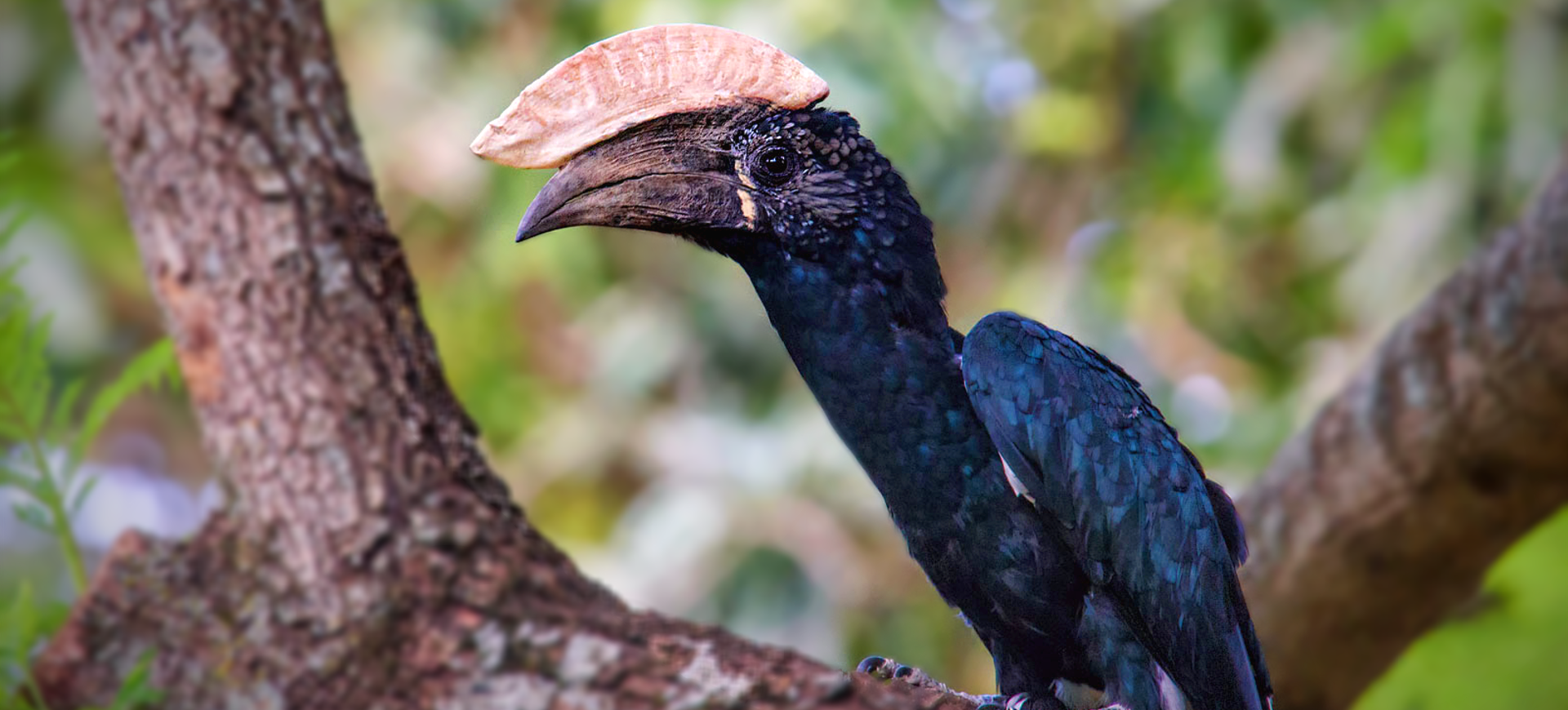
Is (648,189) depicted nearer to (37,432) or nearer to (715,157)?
(715,157)

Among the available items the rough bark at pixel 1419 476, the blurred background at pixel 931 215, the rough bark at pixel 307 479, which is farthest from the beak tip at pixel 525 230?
the blurred background at pixel 931 215

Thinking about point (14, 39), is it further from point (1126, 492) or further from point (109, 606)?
point (1126, 492)

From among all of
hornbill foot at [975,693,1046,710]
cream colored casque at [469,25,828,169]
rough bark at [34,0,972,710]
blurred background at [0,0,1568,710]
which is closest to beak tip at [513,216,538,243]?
cream colored casque at [469,25,828,169]

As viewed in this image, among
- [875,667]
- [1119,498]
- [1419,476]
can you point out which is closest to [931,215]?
[1419,476]

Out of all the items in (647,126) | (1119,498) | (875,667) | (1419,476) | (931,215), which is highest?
(931,215)

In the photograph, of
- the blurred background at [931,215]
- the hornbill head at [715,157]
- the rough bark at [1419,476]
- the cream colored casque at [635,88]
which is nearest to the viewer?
the cream colored casque at [635,88]

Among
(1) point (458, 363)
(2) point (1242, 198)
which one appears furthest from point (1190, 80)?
(1) point (458, 363)

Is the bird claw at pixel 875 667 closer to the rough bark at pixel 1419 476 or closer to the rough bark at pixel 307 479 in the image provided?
the rough bark at pixel 307 479
